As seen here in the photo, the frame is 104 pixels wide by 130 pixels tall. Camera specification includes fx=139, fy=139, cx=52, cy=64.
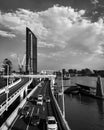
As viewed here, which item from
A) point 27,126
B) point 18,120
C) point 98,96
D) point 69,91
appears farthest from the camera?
point 69,91

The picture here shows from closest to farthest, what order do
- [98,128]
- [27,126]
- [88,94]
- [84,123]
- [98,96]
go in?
1. [27,126]
2. [98,128]
3. [84,123]
4. [98,96]
5. [88,94]

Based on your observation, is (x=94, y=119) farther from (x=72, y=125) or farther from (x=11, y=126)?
(x=11, y=126)

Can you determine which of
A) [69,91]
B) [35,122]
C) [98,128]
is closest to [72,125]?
[98,128]

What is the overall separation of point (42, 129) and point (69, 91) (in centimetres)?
9169

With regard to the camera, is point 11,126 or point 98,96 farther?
point 98,96

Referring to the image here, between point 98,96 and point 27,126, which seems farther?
point 98,96

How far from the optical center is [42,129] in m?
25.5

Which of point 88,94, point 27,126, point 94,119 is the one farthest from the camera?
point 88,94

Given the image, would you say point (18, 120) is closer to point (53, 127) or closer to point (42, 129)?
point (42, 129)

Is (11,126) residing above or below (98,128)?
above

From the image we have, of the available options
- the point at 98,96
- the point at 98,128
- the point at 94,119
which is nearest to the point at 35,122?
the point at 98,128

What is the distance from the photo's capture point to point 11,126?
1055 inches

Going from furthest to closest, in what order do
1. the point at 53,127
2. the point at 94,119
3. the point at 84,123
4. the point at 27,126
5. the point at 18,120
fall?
1. the point at 94,119
2. the point at 84,123
3. the point at 18,120
4. the point at 27,126
5. the point at 53,127

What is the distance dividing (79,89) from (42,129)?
9690 centimetres
